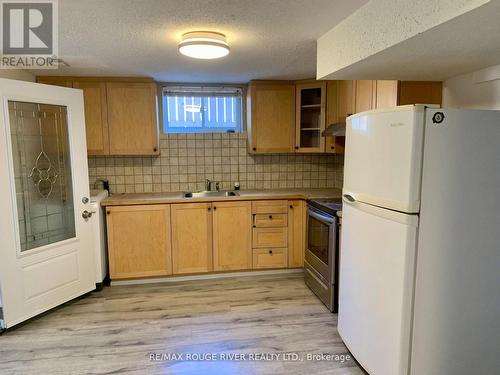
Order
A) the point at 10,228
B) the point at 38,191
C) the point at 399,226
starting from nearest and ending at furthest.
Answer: the point at 399,226
the point at 10,228
the point at 38,191

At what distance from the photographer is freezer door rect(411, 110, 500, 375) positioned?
5.18 feet

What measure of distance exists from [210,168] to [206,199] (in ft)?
2.10

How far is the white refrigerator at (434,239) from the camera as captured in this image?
1.58m

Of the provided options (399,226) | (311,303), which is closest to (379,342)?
(399,226)

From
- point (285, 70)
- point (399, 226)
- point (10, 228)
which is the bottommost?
point (10, 228)

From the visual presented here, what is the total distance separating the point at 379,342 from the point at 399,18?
5.41 ft

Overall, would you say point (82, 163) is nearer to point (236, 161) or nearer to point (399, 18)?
point (236, 161)

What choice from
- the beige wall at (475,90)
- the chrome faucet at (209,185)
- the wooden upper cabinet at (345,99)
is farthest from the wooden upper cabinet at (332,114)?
the chrome faucet at (209,185)

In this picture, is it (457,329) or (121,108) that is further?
(121,108)

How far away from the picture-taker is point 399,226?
165cm

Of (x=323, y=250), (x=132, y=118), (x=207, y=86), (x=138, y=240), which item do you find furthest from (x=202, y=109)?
(x=323, y=250)

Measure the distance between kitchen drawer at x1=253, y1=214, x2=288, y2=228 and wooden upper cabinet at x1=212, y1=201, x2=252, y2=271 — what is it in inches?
3.3

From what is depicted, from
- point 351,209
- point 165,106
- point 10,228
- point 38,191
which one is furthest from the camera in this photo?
point 165,106

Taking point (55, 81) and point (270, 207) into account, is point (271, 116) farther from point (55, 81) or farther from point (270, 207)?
point (55, 81)
